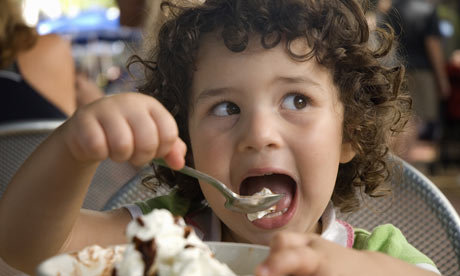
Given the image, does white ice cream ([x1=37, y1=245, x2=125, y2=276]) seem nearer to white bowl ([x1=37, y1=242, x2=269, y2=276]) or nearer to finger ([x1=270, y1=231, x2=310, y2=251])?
white bowl ([x1=37, y1=242, x2=269, y2=276])

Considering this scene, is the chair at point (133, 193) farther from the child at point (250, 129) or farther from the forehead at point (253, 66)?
the forehead at point (253, 66)

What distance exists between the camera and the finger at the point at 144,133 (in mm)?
689

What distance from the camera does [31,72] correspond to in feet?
6.59

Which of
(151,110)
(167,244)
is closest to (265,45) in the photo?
(151,110)

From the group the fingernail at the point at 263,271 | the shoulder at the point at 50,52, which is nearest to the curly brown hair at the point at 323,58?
the fingernail at the point at 263,271

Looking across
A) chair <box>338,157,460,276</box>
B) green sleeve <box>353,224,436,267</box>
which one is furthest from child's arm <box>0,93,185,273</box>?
chair <box>338,157,460,276</box>

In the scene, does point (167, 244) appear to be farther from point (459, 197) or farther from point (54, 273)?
point (459, 197)

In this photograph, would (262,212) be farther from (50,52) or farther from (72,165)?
(50,52)

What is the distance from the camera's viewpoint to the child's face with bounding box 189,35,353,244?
38.6 inches

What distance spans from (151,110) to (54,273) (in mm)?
260

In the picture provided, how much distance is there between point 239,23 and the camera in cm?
106

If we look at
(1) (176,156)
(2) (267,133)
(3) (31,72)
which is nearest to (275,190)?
(2) (267,133)

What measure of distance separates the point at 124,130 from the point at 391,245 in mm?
593

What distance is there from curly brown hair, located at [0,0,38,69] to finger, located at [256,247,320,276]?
5.41 feet
